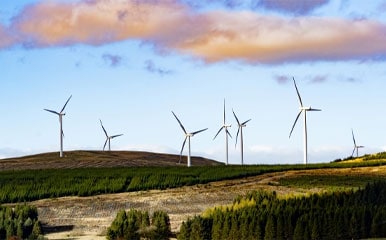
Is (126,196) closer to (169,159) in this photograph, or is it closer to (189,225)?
(189,225)

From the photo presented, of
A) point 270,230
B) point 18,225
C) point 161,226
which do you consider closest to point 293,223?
point 270,230

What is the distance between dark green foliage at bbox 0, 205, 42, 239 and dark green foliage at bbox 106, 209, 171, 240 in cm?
581

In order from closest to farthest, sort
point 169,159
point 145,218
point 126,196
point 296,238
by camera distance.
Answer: point 296,238
point 145,218
point 126,196
point 169,159

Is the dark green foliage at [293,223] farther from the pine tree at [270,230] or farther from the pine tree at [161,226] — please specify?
the pine tree at [161,226]

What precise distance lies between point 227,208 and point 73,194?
32.1 metres

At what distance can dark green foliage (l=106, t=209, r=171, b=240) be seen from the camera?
2375 inches

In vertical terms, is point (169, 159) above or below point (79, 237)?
above

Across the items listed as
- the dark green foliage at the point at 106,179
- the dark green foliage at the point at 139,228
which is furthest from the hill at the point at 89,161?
the dark green foliage at the point at 139,228

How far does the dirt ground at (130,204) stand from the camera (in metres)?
70.6

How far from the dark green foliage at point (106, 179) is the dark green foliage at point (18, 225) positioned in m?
21.1

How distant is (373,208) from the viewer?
59750mm

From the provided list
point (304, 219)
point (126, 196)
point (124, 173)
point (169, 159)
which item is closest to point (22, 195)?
point (126, 196)

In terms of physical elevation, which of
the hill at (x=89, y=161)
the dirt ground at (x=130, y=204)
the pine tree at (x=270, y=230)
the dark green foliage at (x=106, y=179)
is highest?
the hill at (x=89, y=161)

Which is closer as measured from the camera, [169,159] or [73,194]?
[73,194]
